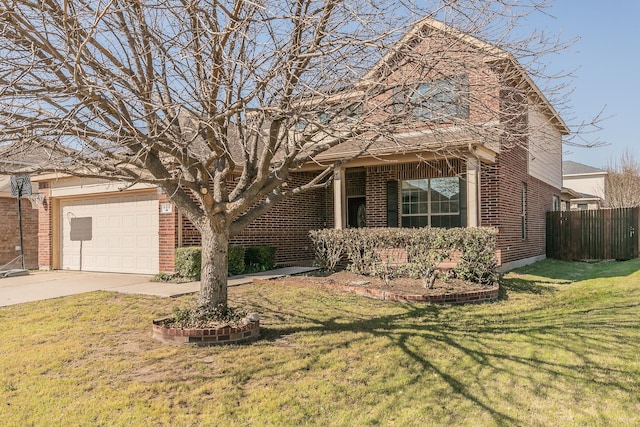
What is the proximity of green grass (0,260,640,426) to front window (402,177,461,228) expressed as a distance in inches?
201

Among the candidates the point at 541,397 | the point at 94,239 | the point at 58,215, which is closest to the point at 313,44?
the point at 541,397

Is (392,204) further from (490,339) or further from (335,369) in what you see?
(335,369)

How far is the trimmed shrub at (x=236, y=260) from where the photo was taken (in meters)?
11.1

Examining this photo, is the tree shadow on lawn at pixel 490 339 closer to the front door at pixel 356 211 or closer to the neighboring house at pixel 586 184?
the front door at pixel 356 211

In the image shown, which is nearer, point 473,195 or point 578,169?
point 473,195

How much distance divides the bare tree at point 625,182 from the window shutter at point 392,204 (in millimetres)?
18315

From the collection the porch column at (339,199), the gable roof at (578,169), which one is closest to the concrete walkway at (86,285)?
the porch column at (339,199)

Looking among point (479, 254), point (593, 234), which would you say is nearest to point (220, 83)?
point (479, 254)

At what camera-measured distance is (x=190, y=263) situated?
10.2m

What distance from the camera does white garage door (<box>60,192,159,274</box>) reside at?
1155 cm

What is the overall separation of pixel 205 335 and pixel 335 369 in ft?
5.37

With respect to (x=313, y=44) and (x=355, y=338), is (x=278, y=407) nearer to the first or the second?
(x=355, y=338)

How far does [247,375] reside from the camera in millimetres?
4559

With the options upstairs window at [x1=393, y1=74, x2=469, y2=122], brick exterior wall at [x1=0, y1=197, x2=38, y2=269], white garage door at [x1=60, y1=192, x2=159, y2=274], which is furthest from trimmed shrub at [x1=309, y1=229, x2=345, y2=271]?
brick exterior wall at [x1=0, y1=197, x2=38, y2=269]
